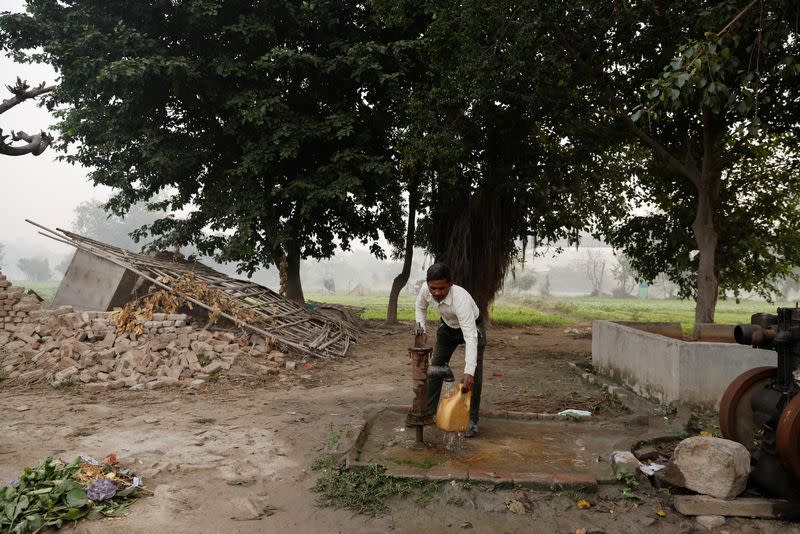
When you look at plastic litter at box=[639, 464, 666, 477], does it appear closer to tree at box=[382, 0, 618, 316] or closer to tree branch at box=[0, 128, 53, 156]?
tree at box=[382, 0, 618, 316]

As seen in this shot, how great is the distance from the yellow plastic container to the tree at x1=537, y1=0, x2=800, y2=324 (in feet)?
16.1

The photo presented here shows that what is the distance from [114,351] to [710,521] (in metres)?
8.74

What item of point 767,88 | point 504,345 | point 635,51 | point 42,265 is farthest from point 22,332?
point 42,265

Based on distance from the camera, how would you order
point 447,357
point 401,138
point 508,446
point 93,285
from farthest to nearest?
point 401,138
point 93,285
point 447,357
point 508,446

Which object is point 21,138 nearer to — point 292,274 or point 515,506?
point 292,274

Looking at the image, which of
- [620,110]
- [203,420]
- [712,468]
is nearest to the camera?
[712,468]

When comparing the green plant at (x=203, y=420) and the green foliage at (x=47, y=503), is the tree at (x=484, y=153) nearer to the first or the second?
the green plant at (x=203, y=420)

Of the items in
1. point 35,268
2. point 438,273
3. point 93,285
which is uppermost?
point 438,273

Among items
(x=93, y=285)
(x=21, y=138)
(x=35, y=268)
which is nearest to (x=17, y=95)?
(x=21, y=138)

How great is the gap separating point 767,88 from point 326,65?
9.93m

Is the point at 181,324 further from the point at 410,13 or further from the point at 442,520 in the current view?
the point at 410,13

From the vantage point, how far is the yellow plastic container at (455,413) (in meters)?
4.51

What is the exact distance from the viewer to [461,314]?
482 cm

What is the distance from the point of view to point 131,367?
28.0 feet
